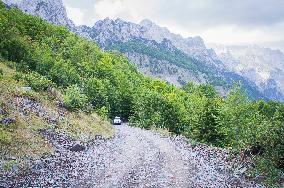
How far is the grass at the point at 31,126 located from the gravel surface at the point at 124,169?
57.2 inches

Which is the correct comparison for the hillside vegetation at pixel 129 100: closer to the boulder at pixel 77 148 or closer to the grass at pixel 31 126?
the grass at pixel 31 126

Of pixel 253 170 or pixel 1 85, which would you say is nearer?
pixel 253 170

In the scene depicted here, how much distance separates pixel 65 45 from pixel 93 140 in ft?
332

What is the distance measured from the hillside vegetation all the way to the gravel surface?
318 cm

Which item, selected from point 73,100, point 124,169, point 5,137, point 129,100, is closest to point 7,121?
point 5,137

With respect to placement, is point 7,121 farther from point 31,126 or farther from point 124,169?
point 124,169

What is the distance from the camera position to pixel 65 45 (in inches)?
5566

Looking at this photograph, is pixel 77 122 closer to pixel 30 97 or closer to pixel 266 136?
pixel 30 97

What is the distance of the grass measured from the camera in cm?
2912

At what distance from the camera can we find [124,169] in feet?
93.8

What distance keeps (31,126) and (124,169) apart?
41.7ft

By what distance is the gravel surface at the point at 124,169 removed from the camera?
23939mm

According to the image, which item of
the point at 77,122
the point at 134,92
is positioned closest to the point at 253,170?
the point at 77,122

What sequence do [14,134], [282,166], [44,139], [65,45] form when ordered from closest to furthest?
[282,166] < [14,134] < [44,139] < [65,45]
